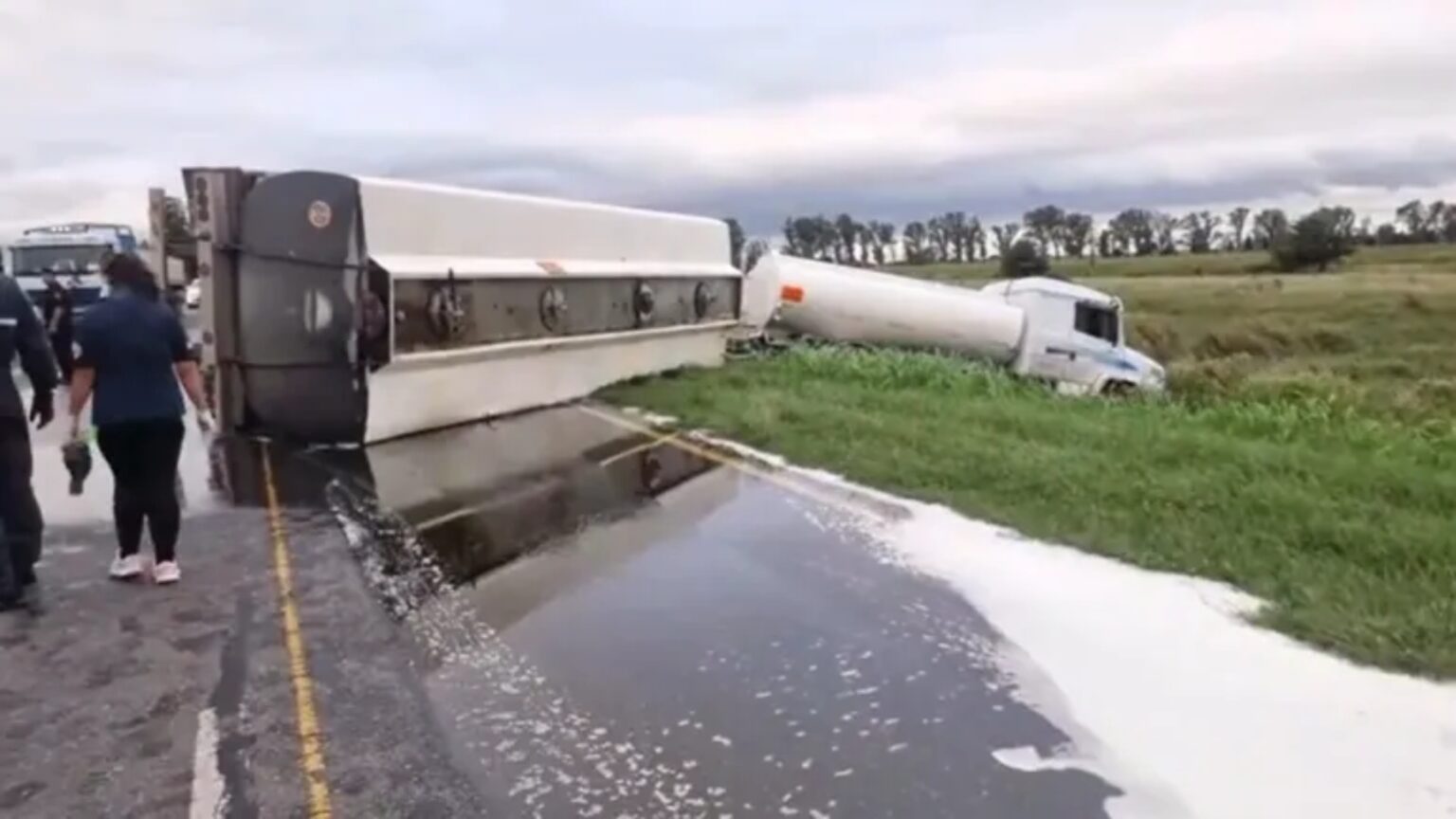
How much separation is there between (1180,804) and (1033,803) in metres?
0.44

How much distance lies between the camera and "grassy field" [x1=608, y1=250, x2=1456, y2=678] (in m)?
5.69

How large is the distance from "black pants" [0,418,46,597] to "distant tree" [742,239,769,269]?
1641cm

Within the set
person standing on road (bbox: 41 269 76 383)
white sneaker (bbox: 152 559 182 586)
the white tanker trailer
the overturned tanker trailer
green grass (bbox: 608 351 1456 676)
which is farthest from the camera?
the white tanker trailer

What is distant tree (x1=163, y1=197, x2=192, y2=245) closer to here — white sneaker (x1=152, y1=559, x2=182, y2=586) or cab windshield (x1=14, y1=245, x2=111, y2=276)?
white sneaker (x1=152, y1=559, x2=182, y2=586)

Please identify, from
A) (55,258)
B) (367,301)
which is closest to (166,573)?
(367,301)

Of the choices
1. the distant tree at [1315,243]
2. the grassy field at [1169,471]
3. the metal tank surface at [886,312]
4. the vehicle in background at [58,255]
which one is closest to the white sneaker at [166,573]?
the grassy field at [1169,471]

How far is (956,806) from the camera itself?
3.79 meters

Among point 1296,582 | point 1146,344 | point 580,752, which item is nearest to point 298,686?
point 580,752

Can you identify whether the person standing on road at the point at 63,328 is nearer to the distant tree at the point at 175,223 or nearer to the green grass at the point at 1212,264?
the distant tree at the point at 175,223

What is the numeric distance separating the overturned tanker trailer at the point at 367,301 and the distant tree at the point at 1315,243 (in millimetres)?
75004

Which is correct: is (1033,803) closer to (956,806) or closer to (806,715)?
(956,806)

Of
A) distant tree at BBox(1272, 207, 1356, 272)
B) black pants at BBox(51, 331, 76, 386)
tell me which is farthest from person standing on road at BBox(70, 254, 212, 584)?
distant tree at BBox(1272, 207, 1356, 272)

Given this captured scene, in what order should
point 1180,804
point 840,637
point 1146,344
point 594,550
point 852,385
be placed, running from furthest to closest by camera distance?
point 1146,344 < point 852,385 < point 594,550 < point 840,637 < point 1180,804

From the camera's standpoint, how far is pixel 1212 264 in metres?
81.3
